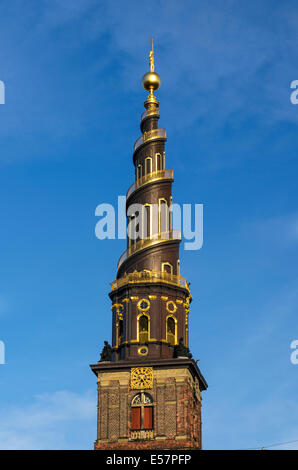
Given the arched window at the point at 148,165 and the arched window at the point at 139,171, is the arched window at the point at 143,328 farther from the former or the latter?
the arched window at the point at 148,165

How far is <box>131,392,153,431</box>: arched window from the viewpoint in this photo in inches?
2783

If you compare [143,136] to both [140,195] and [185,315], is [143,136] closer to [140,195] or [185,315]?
[140,195]

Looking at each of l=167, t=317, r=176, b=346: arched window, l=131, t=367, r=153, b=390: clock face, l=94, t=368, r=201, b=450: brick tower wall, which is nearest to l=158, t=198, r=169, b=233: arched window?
l=167, t=317, r=176, b=346: arched window

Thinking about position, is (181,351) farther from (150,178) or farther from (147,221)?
(150,178)

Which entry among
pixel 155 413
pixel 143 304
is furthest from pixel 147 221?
pixel 155 413

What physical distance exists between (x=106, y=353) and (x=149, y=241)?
9958 mm

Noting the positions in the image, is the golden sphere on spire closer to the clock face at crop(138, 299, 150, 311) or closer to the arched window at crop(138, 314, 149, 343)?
the clock face at crop(138, 299, 150, 311)

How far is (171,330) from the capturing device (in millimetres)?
75750

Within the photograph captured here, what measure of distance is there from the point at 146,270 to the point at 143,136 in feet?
44.6

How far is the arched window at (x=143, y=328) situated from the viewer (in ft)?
243

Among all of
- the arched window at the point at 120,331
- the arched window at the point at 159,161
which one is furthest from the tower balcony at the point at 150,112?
the arched window at the point at 120,331

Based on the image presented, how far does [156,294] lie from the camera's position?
2965 inches

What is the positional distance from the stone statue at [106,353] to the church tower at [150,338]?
0.31 ft
